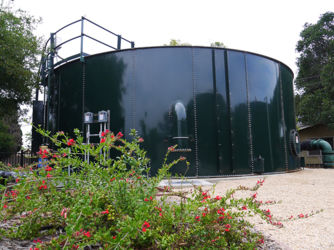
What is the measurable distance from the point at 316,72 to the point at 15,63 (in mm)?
21360

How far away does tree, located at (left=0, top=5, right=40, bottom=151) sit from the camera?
10070mm

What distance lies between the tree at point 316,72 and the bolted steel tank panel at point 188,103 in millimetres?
11455

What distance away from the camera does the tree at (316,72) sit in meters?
16.9

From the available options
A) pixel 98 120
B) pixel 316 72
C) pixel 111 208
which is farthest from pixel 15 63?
pixel 316 72

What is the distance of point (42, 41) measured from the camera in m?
13.3

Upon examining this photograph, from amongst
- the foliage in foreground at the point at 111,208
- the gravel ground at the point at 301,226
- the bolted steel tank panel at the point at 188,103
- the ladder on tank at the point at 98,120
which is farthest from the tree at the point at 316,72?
the foliage in foreground at the point at 111,208

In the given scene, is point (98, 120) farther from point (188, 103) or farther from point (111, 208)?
point (111, 208)

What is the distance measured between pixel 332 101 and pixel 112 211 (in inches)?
761

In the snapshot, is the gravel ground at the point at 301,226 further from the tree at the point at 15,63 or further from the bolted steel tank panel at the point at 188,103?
the tree at the point at 15,63

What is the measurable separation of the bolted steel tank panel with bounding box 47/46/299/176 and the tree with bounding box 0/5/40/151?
392 cm

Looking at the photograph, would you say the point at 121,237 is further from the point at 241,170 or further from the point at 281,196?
the point at 241,170

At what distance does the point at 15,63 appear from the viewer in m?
10.4

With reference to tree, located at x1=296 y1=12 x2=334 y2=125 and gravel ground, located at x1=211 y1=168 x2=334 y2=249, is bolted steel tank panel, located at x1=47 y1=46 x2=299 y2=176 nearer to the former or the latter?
gravel ground, located at x1=211 y1=168 x2=334 y2=249

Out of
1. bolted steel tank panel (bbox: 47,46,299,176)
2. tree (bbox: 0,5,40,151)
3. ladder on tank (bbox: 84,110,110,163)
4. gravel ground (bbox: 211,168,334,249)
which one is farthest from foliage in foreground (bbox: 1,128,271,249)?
tree (bbox: 0,5,40,151)
